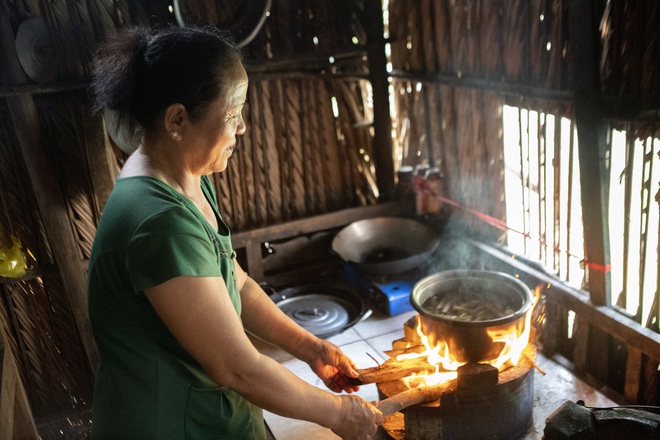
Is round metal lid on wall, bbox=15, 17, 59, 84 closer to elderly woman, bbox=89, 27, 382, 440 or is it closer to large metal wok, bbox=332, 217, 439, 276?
elderly woman, bbox=89, 27, 382, 440

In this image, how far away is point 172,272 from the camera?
4.59 ft

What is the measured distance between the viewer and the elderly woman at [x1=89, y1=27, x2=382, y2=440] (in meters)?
1.44

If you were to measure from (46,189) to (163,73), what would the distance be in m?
2.04

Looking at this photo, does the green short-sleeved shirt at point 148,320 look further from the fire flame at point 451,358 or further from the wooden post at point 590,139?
the wooden post at point 590,139

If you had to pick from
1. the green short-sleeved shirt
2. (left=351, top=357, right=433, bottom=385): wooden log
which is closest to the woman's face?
the green short-sleeved shirt

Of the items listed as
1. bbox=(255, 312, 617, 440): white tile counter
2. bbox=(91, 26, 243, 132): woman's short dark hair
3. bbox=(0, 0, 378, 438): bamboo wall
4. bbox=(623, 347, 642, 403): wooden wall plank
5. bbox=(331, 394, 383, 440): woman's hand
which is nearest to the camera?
bbox=(91, 26, 243, 132): woman's short dark hair

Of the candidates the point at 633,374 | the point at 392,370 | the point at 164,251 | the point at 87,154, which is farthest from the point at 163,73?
the point at 633,374

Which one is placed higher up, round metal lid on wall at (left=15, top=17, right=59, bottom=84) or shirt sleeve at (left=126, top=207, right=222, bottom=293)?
round metal lid on wall at (left=15, top=17, right=59, bottom=84)

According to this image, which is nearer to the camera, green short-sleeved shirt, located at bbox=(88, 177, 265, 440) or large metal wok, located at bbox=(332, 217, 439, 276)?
green short-sleeved shirt, located at bbox=(88, 177, 265, 440)

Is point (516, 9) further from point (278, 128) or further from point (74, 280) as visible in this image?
point (74, 280)

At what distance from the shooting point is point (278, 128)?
404 cm

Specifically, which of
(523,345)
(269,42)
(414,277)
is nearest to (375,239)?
(414,277)

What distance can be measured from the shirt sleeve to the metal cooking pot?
3.89ft

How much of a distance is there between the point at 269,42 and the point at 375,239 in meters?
1.51
